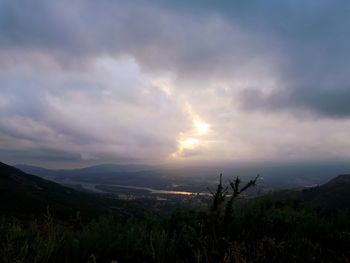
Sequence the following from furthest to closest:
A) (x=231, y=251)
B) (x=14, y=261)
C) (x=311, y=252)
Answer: (x=311, y=252)
(x=231, y=251)
(x=14, y=261)

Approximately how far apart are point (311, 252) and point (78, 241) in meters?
3.68

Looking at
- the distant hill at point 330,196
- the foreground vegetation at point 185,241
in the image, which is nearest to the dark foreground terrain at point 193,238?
the foreground vegetation at point 185,241

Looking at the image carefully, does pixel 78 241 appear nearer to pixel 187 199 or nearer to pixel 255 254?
pixel 255 254

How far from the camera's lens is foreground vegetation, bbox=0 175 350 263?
4730 millimetres

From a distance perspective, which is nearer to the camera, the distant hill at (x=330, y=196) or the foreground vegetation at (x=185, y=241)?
the foreground vegetation at (x=185, y=241)

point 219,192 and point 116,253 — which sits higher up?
point 219,192

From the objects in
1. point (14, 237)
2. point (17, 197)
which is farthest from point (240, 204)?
point (17, 197)

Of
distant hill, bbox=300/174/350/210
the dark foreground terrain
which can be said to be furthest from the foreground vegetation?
distant hill, bbox=300/174/350/210

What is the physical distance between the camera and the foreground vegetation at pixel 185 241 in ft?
15.5

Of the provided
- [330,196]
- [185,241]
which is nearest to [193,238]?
[185,241]

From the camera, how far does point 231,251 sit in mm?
4863

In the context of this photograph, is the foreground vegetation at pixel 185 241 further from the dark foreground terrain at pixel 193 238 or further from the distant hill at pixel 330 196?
the distant hill at pixel 330 196

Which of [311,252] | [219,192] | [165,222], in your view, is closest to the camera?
[311,252]

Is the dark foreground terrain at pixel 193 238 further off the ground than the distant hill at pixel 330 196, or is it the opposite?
the dark foreground terrain at pixel 193 238
